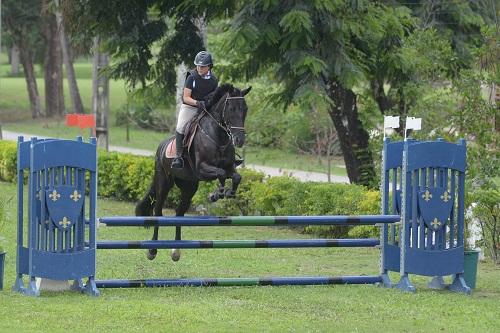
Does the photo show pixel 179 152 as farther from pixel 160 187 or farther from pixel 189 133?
pixel 160 187

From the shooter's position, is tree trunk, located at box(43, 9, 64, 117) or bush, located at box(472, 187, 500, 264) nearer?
bush, located at box(472, 187, 500, 264)

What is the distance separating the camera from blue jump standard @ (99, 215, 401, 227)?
11328 mm

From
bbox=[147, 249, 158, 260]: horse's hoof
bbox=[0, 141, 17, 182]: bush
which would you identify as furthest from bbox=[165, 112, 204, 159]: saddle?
bbox=[0, 141, 17, 182]: bush

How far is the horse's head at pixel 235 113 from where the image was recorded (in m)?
12.4

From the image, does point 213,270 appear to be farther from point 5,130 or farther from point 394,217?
point 5,130

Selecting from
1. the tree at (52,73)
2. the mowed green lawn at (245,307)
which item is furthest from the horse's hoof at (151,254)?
the tree at (52,73)

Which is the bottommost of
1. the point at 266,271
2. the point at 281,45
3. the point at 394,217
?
the point at 266,271

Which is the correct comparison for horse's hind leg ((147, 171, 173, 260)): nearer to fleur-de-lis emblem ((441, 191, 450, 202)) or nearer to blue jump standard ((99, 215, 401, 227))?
blue jump standard ((99, 215, 401, 227))

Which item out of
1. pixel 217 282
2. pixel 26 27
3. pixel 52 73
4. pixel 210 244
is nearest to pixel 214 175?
pixel 210 244

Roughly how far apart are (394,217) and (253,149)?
26287 millimetres

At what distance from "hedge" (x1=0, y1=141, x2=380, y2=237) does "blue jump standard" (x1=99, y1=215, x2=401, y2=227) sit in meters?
5.18

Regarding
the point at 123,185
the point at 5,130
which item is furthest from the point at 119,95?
the point at 123,185

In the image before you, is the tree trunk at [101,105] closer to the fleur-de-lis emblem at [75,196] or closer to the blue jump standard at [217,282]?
the blue jump standard at [217,282]

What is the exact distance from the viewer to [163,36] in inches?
883
